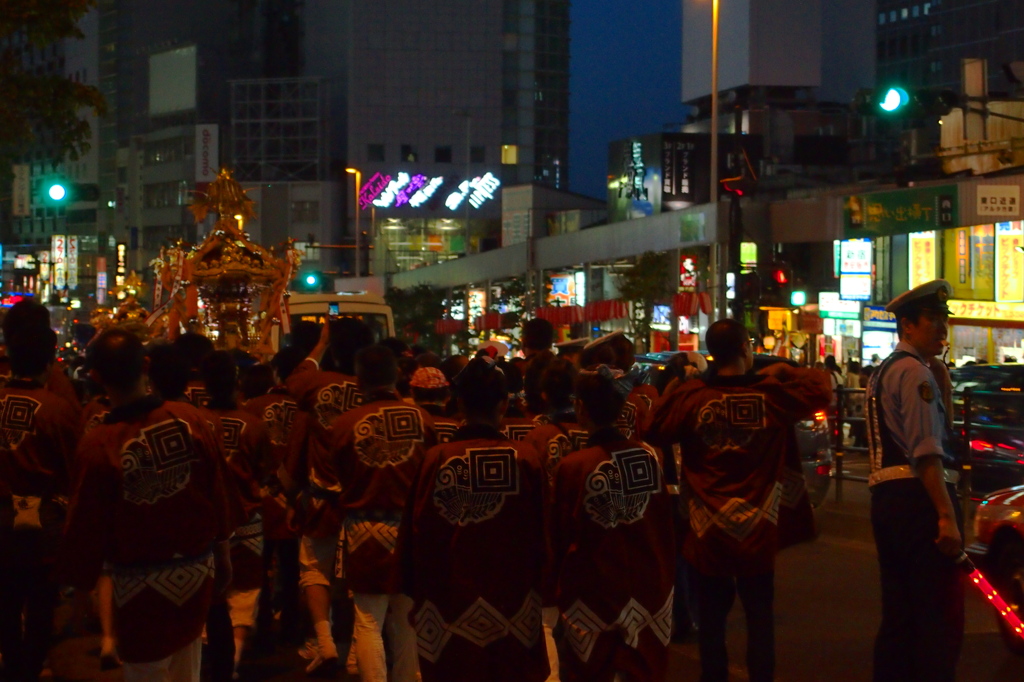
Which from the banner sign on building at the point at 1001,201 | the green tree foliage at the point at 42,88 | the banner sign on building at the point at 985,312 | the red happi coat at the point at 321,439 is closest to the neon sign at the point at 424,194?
the banner sign on building at the point at 985,312

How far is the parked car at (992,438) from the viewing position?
39.5 feet

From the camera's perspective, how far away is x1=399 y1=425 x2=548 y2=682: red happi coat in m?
5.01

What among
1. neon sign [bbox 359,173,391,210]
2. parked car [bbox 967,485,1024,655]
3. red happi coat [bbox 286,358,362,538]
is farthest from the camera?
neon sign [bbox 359,173,391,210]

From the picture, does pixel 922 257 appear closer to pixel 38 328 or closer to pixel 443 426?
pixel 443 426

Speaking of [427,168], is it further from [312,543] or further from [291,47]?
[312,543]

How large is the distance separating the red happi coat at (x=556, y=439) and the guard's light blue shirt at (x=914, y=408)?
1405mm

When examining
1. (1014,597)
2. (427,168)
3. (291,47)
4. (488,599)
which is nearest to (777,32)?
(427,168)

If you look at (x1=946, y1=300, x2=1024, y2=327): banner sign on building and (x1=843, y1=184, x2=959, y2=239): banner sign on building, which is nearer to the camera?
(x1=843, y1=184, x2=959, y2=239): banner sign on building

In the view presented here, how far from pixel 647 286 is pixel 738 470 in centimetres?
2586

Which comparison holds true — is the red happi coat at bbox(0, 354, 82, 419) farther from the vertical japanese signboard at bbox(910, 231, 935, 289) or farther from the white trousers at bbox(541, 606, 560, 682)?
the vertical japanese signboard at bbox(910, 231, 935, 289)

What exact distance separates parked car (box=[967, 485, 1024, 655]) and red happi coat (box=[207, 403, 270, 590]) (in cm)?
438

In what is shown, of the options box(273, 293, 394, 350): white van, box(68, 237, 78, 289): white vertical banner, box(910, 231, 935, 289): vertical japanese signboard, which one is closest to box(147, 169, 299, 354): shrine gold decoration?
box(273, 293, 394, 350): white van

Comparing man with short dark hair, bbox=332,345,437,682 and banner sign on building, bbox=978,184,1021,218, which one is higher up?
banner sign on building, bbox=978,184,1021,218

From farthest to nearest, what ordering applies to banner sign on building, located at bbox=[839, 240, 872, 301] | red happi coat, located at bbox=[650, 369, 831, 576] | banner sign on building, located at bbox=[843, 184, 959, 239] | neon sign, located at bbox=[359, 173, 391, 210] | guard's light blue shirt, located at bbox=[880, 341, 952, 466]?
neon sign, located at bbox=[359, 173, 391, 210], banner sign on building, located at bbox=[839, 240, 872, 301], banner sign on building, located at bbox=[843, 184, 959, 239], red happi coat, located at bbox=[650, 369, 831, 576], guard's light blue shirt, located at bbox=[880, 341, 952, 466]
